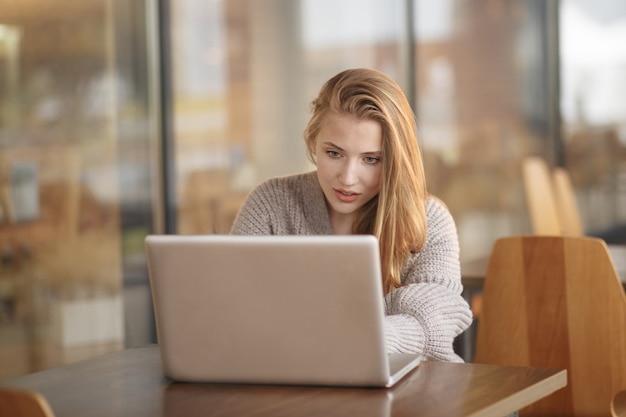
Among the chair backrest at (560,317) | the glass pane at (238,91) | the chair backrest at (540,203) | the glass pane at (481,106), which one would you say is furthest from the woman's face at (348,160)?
the glass pane at (481,106)

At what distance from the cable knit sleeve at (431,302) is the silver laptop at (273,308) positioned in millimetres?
225

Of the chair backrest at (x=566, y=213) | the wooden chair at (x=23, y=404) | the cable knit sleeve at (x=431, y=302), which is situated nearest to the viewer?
the wooden chair at (x=23, y=404)

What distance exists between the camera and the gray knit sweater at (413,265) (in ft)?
6.72

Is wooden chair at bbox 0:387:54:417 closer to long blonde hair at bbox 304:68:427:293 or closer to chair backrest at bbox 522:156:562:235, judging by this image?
long blonde hair at bbox 304:68:427:293

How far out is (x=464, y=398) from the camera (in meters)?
1.64

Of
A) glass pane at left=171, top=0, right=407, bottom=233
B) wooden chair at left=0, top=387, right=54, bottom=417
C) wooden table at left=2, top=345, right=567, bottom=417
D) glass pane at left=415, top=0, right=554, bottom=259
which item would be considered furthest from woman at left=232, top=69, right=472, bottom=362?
glass pane at left=415, top=0, right=554, bottom=259

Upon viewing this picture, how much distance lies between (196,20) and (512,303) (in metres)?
2.34

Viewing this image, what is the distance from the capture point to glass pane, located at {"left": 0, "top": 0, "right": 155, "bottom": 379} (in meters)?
3.70

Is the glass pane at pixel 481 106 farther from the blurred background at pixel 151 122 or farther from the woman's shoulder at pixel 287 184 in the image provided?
the woman's shoulder at pixel 287 184

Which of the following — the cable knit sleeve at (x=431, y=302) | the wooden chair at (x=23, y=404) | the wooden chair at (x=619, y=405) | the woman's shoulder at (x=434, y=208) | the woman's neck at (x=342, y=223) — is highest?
the woman's shoulder at (x=434, y=208)

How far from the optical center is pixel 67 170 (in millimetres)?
3906

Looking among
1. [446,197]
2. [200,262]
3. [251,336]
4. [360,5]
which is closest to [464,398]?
[251,336]

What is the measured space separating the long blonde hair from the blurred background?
1.78 m

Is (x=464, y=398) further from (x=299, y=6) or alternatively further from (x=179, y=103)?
(x=299, y=6)
